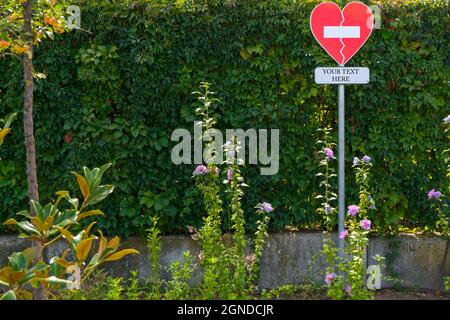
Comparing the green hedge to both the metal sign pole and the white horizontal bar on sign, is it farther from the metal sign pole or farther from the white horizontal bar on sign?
the metal sign pole

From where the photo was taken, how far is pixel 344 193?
5.79 meters

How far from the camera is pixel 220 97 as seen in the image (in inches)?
232

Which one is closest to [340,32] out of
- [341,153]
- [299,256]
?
[341,153]

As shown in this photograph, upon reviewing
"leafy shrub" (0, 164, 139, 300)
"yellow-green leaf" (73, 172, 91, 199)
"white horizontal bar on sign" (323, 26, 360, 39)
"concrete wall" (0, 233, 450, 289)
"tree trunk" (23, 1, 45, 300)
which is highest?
"white horizontal bar on sign" (323, 26, 360, 39)

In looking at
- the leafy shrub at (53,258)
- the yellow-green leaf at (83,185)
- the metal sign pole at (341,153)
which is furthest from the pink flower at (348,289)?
the yellow-green leaf at (83,185)

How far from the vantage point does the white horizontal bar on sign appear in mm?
5676

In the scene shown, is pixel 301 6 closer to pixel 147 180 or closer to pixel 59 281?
pixel 147 180

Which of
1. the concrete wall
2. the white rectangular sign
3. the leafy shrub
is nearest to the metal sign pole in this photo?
the white rectangular sign

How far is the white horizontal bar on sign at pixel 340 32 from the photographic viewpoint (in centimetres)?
568

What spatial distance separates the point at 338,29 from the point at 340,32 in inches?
1.3

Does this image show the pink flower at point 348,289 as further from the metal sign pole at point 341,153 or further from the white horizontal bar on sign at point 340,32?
the white horizontal bar on sign at point 340,32

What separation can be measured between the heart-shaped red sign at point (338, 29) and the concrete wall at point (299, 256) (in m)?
1.63
